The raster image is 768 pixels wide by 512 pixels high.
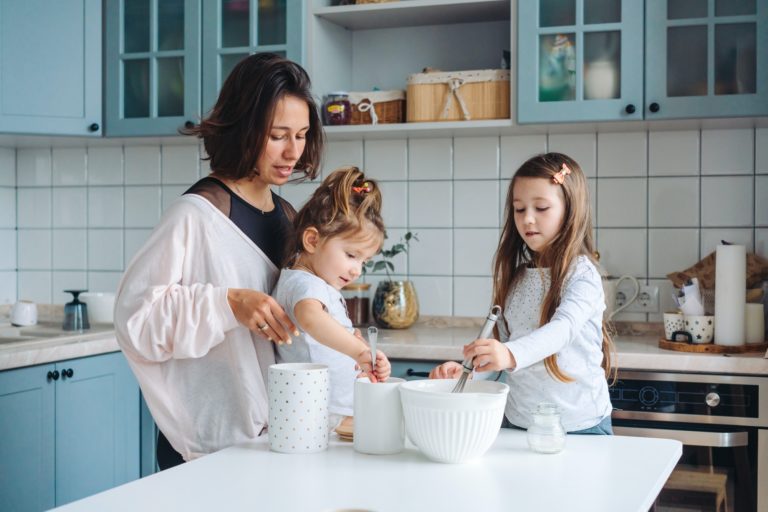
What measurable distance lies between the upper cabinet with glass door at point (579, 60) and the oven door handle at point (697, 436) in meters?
0.92

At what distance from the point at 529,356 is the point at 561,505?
0.47 meters

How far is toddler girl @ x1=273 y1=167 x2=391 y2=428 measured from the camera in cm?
161

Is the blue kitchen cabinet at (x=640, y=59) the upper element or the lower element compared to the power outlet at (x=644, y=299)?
upper

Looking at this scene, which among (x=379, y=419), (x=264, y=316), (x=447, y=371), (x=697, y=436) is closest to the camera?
(x=379, y=419)

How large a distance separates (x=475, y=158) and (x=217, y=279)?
5.47ft

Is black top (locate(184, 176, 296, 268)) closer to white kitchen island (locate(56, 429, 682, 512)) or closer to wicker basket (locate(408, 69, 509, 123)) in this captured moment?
white kitchen island (locate(56, 429, 682, 512))

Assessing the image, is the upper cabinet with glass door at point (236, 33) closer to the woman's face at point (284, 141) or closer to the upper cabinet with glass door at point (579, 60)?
the upper cabinet with glass door at point (579, 60)

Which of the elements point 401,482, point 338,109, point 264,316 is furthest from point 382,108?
point 401,482

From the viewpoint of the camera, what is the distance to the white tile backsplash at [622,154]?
2.95 m

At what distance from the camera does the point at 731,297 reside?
254cm

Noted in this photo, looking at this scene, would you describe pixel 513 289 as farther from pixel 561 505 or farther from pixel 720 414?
pixel 561 505

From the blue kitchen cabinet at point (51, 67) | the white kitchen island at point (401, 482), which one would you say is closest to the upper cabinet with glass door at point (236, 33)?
the blue kitchen cabinet at point (51, 67)

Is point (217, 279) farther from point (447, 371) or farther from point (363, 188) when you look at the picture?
point (447, 371)

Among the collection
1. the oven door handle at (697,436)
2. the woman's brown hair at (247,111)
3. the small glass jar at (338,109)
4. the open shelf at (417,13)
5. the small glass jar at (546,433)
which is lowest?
the oven door handle at (697,436)
